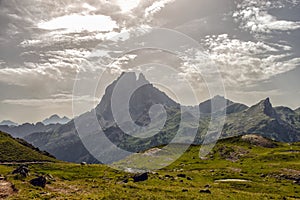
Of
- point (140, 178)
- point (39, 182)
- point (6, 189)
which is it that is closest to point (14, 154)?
point (140, 178)

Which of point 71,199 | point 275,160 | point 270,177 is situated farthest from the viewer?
point 275,160

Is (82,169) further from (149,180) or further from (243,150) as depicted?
(243,150)

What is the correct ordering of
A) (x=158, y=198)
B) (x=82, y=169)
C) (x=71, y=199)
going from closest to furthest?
(x=71, y=199) < (x=158, y=198) < (x=82, y=169)

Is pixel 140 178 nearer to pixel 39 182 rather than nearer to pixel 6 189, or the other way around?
pixel 39 182

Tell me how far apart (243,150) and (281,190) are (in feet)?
368

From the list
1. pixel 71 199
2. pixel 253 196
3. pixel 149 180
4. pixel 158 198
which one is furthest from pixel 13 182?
pixel 253 196

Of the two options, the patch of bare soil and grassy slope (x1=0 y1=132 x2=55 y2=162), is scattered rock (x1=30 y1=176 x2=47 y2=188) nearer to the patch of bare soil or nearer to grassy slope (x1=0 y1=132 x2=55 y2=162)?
the patch of bare soil

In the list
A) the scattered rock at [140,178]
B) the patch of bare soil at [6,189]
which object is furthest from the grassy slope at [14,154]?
the patch of bare soil at [6,189]

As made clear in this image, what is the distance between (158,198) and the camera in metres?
54.5

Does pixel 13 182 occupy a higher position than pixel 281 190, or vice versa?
pixel 13 182

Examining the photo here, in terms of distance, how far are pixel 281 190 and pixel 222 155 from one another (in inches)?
4212

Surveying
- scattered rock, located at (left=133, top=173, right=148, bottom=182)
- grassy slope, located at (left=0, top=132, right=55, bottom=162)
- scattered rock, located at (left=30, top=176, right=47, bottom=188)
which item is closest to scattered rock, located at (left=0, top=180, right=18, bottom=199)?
scattered rock, located at (left=30, top=176, right=47, bottom=188)

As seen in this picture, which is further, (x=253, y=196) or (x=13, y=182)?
(x=253, y=196)

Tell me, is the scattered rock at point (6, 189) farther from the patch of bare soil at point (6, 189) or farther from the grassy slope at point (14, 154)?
the grassy slope at point (14, 154)
